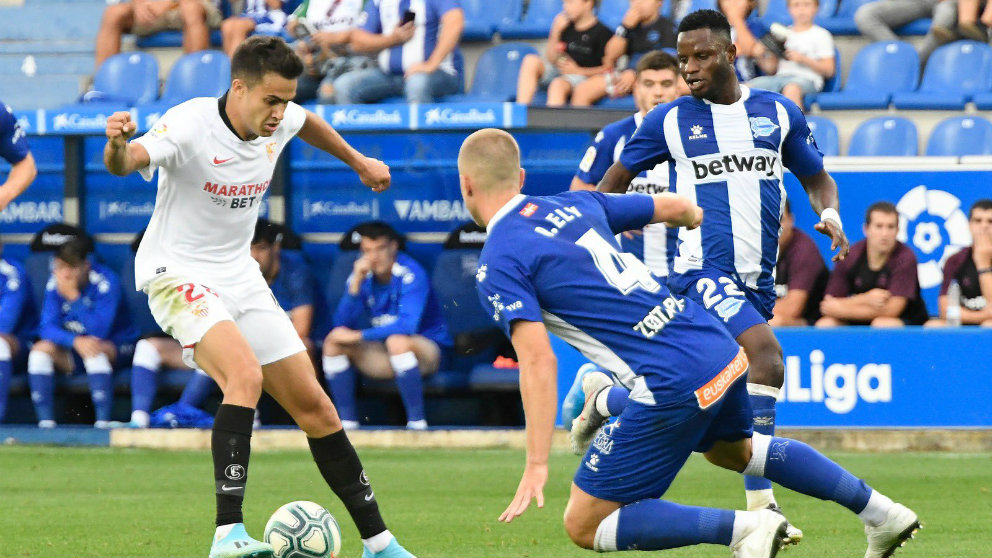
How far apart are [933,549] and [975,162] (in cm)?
503

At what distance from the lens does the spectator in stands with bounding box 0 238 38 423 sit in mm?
12445

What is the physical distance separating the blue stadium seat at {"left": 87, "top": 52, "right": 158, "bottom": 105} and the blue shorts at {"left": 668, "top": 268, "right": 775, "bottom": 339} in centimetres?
849

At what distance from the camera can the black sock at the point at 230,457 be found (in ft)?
18.7

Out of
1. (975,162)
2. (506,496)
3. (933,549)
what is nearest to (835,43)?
(975,162)

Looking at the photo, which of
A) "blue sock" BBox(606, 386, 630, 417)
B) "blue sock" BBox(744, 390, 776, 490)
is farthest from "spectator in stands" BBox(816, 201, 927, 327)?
"blue sock" BBox(744, 390, 776, 490)

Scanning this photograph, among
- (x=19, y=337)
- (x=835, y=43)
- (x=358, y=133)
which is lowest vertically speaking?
(x=19, y=337)

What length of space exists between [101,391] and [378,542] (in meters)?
6.68

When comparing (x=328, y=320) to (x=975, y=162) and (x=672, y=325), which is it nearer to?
(x=975, y=162)

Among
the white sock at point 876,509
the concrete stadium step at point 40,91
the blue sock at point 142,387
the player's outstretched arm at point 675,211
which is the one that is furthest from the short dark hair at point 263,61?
the concrete stadium step at point 40,91

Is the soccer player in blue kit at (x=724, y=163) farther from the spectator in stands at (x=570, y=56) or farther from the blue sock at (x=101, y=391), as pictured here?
the blue sock at (x=101, y=391)

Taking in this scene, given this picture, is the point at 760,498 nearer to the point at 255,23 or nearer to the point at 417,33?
the point at 417,33

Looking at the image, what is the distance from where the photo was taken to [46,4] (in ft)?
53.7

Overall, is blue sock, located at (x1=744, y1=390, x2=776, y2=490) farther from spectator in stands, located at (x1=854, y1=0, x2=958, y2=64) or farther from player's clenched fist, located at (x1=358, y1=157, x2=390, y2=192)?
spectator in stands, located at (x1=854, y1=0, x2=958, y2=64)

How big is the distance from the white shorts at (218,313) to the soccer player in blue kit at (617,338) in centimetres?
133
